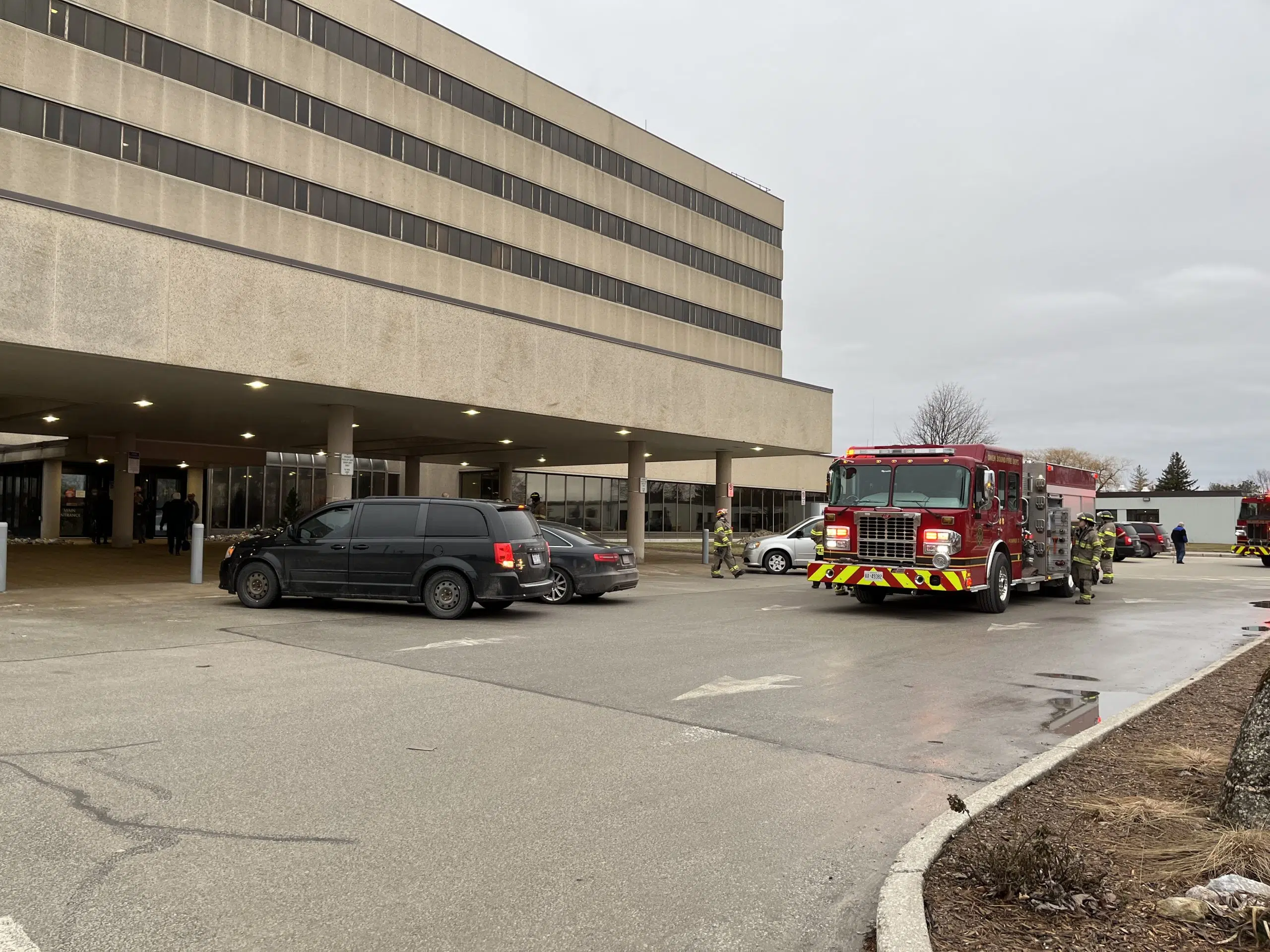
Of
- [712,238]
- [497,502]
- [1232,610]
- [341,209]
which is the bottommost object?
[1232,610]

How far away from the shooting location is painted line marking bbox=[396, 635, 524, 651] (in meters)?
11.4

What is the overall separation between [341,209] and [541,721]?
3196 centimetres

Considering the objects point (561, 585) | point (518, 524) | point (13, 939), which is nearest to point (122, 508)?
point (561, 585)

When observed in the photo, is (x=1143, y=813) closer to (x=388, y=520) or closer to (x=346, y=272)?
(x=388, y=520)

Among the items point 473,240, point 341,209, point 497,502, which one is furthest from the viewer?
point 473,240

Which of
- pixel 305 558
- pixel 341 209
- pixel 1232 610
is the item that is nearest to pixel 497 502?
pixel 305 558

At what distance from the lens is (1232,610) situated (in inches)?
732

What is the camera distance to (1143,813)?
5.19 m

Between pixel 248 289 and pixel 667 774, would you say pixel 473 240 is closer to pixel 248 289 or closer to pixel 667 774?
pixel 248 289

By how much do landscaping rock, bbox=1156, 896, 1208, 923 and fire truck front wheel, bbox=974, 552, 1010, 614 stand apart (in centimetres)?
1318

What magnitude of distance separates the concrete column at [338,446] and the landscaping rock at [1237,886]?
18885 mm

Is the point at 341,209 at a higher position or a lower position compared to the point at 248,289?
higher

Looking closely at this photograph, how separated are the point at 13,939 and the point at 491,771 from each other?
2.89 meters

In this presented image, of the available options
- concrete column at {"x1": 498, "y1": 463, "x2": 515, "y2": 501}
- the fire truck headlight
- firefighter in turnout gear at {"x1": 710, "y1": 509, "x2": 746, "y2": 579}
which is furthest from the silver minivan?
concrete column at {"x1": 498, "y1": 463, "x2": 515, "y2": 501}
